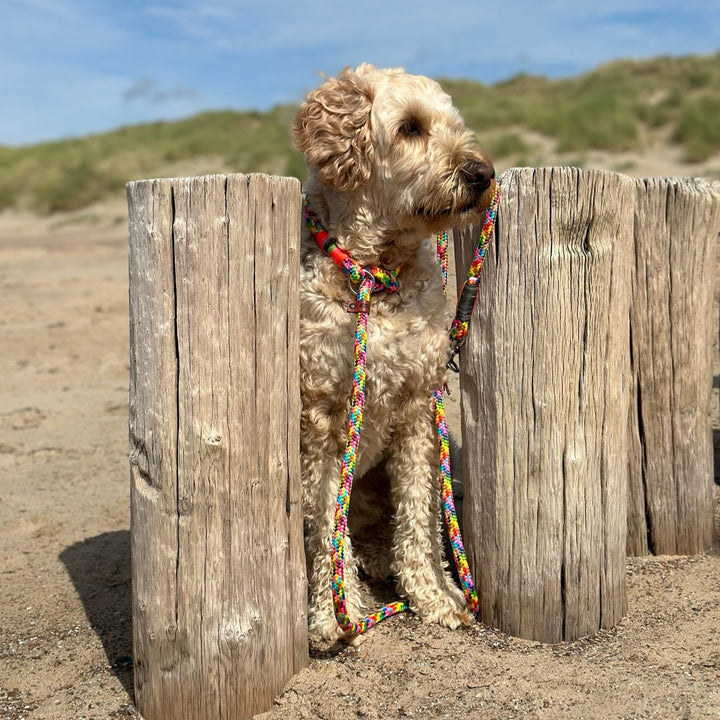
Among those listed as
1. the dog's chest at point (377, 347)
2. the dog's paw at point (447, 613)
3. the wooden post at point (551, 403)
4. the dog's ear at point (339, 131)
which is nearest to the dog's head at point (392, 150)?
the dog's ear at point (339, 131)

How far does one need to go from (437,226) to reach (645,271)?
1158 millimetres

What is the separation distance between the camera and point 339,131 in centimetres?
308

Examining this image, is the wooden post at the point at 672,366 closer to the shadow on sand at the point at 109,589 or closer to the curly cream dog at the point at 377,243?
the curly cream dog at the point at 377,243

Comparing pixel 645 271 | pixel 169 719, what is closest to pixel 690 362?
pixel 645 271

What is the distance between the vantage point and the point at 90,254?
15586 millimetres

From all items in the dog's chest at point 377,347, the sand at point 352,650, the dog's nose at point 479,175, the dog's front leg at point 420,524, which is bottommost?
the sand at point 352,650

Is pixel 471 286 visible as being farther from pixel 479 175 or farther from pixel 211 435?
pixel 211 435

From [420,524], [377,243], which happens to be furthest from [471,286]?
[420,524]

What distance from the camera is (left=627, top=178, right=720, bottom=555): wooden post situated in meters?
3.67

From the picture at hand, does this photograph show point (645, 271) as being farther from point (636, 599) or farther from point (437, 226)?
point (636, 599)

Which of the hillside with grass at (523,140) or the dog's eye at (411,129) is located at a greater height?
the hillside with grass at (523,140)

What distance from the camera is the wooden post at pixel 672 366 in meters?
3.67

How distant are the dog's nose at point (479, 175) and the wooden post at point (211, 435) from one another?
0.65m

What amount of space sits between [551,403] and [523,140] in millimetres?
19783
